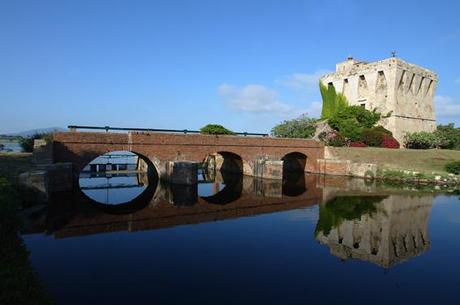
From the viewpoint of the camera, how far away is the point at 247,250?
38.4 feet

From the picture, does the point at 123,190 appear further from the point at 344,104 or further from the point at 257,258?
the point at 344,104

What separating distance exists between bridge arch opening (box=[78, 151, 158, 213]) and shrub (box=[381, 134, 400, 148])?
28373 millimetres

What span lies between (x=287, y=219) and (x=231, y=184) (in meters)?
12.6

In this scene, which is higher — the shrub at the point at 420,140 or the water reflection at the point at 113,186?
the shrub at the point at 420,140

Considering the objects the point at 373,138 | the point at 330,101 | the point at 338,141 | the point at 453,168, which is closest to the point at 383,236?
A: the point at 453,168

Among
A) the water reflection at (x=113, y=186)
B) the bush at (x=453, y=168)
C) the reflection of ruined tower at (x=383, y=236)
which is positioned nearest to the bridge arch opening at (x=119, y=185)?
the water reflection at (x=113, y=186)

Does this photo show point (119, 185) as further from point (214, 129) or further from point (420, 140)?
point (420, 140)

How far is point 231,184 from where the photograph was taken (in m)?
28.8

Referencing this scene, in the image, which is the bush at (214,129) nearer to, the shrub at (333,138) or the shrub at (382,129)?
the shrub at (333,138)

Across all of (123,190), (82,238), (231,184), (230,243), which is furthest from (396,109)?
(82,238)

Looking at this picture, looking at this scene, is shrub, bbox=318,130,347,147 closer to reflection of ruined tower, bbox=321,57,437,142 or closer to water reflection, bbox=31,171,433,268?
reflection of ruined tower, bbox=321,57,437,142

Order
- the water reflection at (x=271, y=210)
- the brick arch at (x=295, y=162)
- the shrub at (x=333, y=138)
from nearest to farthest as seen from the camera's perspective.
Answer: the water reflection at (x=271, y=210) → the brick arch at (x=295, y=162) → the shrub at (x=333, y=138)

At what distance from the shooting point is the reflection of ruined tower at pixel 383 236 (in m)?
11.7

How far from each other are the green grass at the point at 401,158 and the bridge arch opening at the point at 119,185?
2064cm
